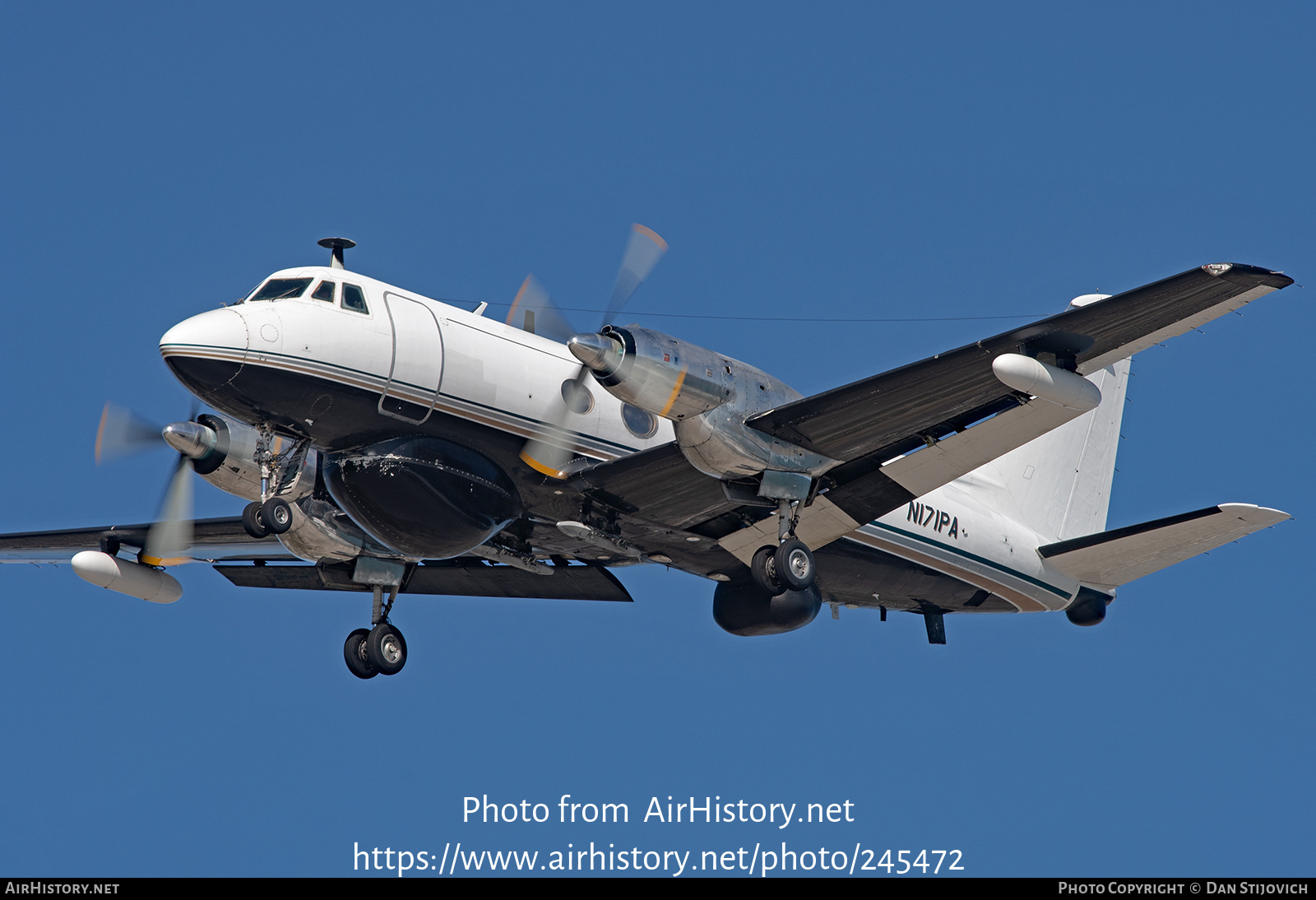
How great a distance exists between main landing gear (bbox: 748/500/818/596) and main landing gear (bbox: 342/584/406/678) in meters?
5.94

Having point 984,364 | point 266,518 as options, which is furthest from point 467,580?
point 984,364

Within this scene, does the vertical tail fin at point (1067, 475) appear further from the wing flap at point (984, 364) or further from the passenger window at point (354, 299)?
the passenger window at point (354, 299)

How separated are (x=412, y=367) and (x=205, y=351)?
7.63 feet

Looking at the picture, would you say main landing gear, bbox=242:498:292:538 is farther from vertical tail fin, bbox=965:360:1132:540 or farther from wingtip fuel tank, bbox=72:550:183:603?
vertical tail fin, bbox=965:360:1132:540

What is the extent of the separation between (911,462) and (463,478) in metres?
5.82

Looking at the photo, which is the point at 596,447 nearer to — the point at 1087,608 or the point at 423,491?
the point at 423,491

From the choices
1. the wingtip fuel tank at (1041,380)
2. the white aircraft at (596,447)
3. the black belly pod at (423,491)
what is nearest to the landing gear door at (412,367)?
the white aircraft at (596,447)

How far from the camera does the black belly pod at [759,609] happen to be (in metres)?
20.5

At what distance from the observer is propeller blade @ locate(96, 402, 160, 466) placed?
779 inches

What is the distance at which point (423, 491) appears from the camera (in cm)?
1723

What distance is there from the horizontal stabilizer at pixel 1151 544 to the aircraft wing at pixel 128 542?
12462 mm

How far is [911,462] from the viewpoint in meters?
18.6

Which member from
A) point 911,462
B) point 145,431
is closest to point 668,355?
point 911,462

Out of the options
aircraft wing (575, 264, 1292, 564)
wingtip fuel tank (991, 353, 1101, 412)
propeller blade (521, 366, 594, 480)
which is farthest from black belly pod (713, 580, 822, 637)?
wingtip fuel tank (991, 353, 1101, 412)
